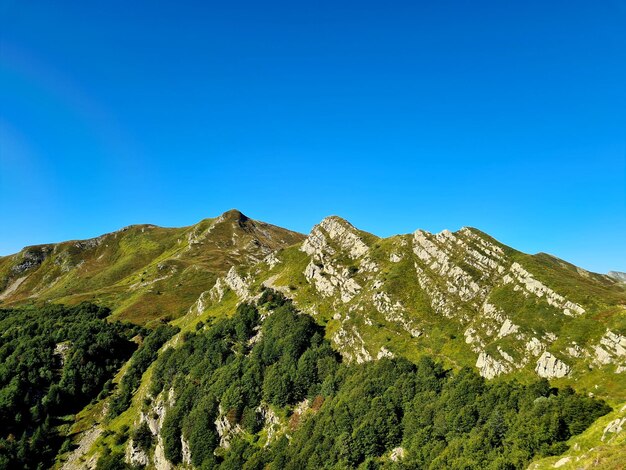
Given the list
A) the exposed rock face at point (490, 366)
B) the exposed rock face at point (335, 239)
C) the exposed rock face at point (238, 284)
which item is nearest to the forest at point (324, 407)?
the exposed rock face at point (490, 366)

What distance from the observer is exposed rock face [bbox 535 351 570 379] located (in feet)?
244

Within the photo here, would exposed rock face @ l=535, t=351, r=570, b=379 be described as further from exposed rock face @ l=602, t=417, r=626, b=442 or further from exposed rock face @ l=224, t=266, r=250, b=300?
exposed rock face @ l=224, t=266, r=250, b=300

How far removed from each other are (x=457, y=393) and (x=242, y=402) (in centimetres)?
6398

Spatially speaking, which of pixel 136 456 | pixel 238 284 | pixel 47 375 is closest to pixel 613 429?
pixel 136 456

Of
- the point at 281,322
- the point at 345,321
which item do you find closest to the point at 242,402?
the point at 281,322

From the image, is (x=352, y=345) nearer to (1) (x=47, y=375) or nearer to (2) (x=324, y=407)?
(2) (x=324, y=407)

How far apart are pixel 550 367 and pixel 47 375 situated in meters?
187

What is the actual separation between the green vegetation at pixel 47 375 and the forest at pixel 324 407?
33648 mm

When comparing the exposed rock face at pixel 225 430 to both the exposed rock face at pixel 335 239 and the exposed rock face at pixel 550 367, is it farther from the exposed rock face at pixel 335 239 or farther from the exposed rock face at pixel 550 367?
the exposed rock face at pixel 550 367

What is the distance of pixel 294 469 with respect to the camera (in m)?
85.4

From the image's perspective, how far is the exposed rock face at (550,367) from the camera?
74.2 meters

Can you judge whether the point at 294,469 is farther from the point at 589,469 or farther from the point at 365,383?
the point at 589,469

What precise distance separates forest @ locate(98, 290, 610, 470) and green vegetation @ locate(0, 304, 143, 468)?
33648 millimetres

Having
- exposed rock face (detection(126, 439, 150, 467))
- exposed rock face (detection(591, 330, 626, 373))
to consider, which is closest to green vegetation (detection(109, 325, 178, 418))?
exposed rock face (detection(126, 439, 150, 467))
